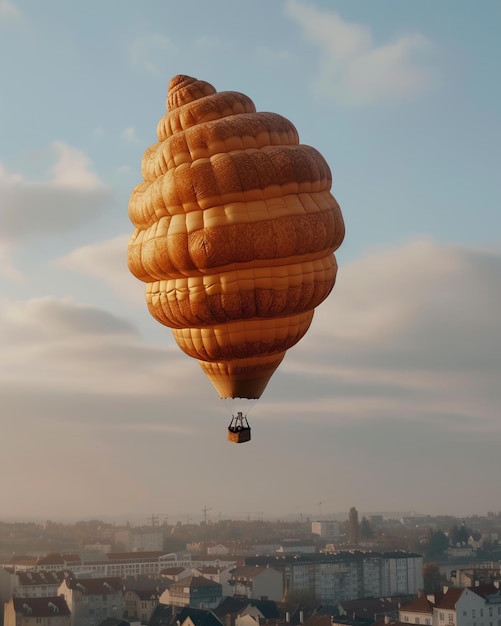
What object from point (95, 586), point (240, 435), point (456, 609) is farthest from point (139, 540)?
point (240, 435)

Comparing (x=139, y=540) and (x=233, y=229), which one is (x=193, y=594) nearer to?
(x=139, y=540)

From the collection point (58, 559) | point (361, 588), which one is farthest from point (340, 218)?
point (58, 559)

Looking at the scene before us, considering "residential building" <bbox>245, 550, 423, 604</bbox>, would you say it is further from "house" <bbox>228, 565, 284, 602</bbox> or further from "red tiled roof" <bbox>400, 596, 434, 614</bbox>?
"red tiled roof" <bbox>400, 596, 434, 614</bbox>

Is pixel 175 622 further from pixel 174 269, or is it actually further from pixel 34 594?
pixel 174 269

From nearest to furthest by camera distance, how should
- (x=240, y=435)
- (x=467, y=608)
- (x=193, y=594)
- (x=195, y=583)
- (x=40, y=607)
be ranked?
(x=240, y=435), (x=467, y=608), (x=40, y=607), (x=193, y=594), (x=195, y=583)

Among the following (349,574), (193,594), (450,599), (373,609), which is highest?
(349,574)

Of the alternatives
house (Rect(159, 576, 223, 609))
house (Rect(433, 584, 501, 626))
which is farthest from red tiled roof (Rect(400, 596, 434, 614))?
house (Rect(159, 576, 223, 609))
